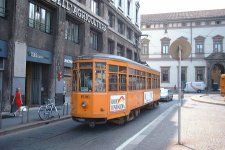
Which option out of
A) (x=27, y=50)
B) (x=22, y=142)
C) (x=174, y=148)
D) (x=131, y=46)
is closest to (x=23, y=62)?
(x=27, y=50)

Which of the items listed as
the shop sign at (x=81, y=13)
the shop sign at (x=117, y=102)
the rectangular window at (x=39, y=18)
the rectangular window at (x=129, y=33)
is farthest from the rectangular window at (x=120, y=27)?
the shop sign at (x=117, y=102)

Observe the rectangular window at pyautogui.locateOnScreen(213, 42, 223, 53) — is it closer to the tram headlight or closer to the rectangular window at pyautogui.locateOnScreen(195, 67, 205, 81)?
the rectangular window at pyautogui.locateOnScreen(195, 67, 205, 81)

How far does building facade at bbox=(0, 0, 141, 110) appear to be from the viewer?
656 inches

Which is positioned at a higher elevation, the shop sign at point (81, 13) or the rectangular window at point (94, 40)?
the shop sign at point (81, 13)

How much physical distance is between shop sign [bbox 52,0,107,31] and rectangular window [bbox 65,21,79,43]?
37.2 inches

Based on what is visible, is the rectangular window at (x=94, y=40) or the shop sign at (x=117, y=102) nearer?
the shop sign at (x=117, y=102)

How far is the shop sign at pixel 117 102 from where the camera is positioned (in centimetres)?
1221

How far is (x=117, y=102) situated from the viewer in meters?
12.6

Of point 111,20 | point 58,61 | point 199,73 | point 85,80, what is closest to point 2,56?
point 58,61

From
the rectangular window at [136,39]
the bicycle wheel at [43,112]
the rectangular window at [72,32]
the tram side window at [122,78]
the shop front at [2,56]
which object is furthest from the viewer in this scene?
the rectangular window at [136,39]

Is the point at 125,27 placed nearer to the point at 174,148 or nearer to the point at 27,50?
the point at 27,50

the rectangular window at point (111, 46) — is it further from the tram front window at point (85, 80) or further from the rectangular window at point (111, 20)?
the tram front window at point (85, 80)

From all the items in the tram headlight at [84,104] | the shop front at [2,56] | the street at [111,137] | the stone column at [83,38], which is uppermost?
the stone column at [83,38]

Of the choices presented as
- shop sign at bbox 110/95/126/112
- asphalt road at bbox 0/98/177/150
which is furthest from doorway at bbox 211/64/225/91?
A: shop sign at bbox 110/95/126/112
